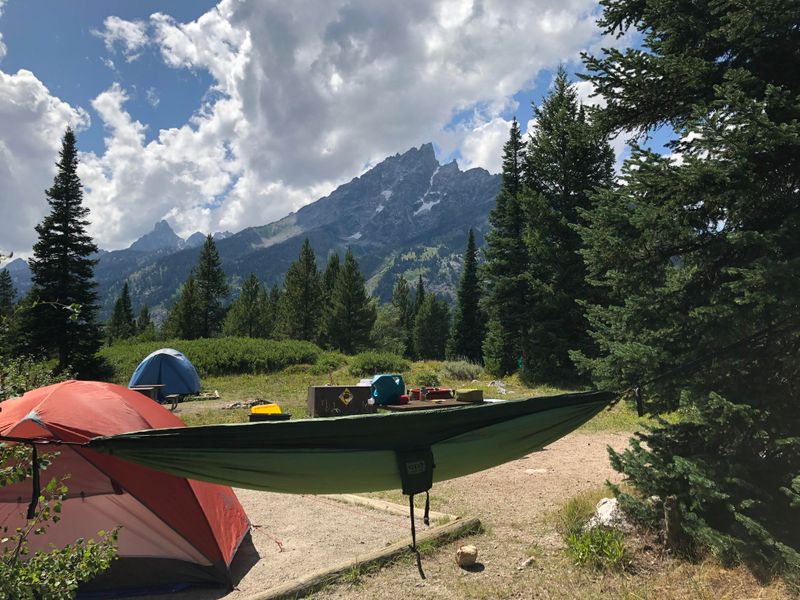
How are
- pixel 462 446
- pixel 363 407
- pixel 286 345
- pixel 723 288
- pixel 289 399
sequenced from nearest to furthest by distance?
pixel 462 446, pixel 723 288, pixel 363 407, pixel 289 399, pixel 286 345

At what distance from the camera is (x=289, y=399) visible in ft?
56.6

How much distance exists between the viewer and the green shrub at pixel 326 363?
25.7m

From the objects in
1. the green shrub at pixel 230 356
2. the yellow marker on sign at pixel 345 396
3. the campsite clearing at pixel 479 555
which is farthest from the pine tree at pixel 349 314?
the campsite clearing at pixel 479 555

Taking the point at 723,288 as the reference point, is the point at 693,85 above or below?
above

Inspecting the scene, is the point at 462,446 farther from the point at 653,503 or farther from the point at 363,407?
the point at 363,407

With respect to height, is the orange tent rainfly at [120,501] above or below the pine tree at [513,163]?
below

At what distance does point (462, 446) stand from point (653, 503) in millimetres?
2916

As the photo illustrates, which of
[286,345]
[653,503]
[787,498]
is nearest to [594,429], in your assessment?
[653,503]

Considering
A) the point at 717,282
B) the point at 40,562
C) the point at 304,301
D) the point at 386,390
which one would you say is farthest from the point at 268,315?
the point at 40,562

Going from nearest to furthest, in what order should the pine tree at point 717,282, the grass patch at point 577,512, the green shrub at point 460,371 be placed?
1. the pine tree at point 717,282
2. the grass patch at point 577,512
3. the green shrub at point 460,371

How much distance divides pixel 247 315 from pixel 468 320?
2551 centimetres

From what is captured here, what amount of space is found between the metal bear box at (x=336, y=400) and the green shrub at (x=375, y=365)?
11.5 meters

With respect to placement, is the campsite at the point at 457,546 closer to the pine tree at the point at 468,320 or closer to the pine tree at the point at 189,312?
the pine tree at the point at 468,320

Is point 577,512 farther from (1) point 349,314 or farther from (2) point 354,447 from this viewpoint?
(1) point 349,314
